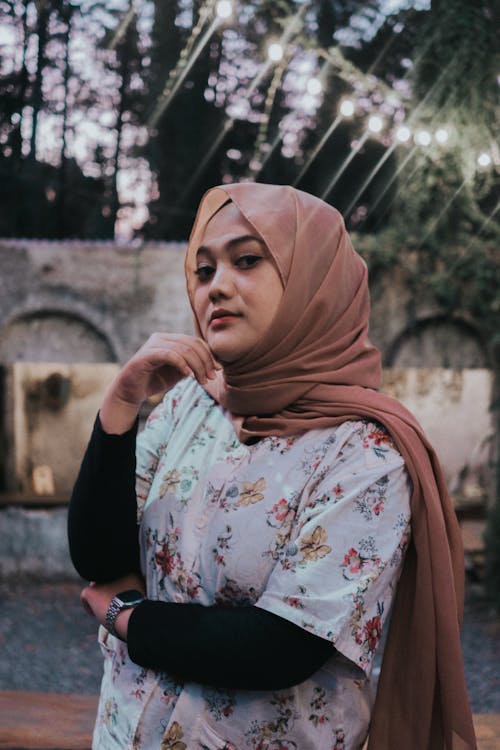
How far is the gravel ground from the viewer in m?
6.24

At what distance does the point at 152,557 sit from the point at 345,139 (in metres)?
11.8

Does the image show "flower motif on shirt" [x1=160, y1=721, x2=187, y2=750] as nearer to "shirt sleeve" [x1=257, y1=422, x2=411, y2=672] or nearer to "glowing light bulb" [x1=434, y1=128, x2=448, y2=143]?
"shirt sleeve" [x1=257, y1=422, x2=411, y2=672]

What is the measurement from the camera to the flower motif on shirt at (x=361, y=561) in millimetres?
1260

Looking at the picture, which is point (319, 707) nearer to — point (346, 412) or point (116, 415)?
point (346, 412)

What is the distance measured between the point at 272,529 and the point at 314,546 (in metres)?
0.10

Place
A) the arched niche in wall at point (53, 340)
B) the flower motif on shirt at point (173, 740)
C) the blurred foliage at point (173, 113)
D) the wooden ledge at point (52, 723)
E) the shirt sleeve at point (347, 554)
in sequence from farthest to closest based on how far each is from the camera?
the blurred foliage at point (173, 113) → the arched niche in wall at point (53, 340) → the wooden ledge at point (52, 723) → the flower motif on shirt at point (173, 740) → the shirt sleeve at point (347, 554)

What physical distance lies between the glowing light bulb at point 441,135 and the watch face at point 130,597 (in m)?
7.92

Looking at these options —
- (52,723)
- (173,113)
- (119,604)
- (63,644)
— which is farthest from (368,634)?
(173,113)

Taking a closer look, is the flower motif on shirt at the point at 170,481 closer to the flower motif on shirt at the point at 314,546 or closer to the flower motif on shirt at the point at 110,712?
the flower motif on shirt at the point at 314,546

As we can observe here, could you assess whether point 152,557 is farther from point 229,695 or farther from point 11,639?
point 11,639

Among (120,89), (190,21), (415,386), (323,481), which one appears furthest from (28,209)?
(323,481)

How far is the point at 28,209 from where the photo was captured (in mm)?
11898

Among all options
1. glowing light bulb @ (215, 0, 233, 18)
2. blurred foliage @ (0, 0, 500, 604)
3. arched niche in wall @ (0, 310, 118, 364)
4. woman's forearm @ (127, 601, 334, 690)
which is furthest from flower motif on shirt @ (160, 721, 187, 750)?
blurred foliage @ (0, 0, 500, 604)

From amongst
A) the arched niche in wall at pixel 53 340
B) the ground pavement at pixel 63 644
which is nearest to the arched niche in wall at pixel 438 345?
the ground pavement at pixel 63 644
